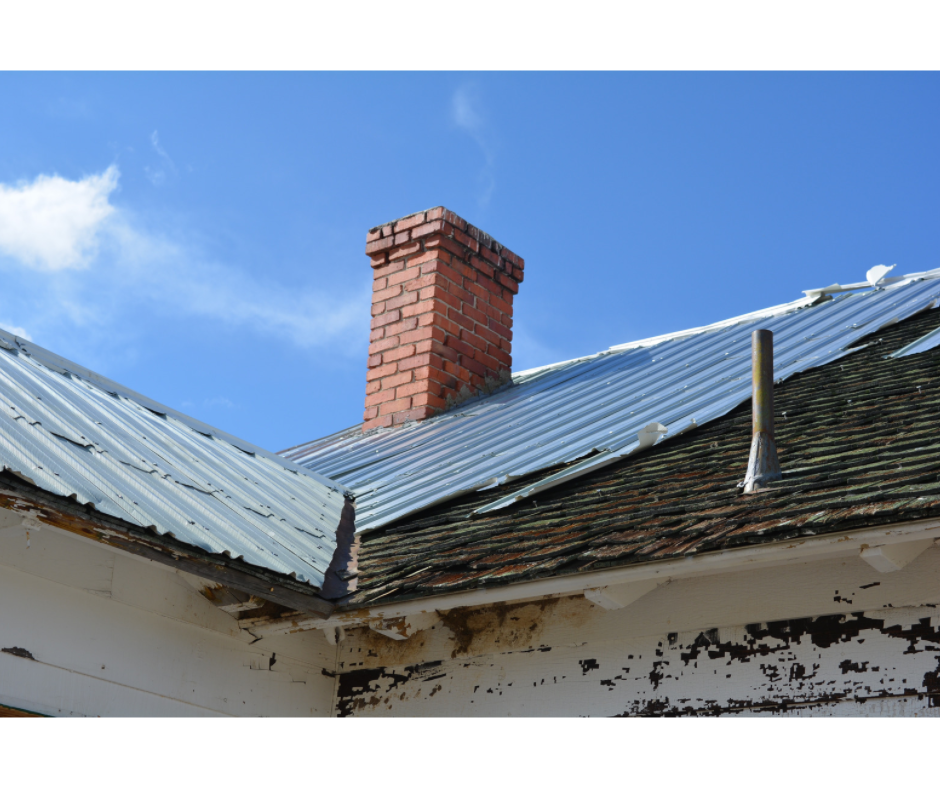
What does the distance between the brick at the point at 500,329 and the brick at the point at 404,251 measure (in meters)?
1.04

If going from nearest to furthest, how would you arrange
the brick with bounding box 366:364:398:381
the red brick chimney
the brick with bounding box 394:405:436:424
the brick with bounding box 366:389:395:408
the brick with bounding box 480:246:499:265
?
1. the brick with bounding box 394:405:436:424
2. the red brick chimney
3. the brick with bounding box 366:389:395:408
4. the brick with bounding box 366:364:398:381
5. the brick with bounding box 480:246:499:265

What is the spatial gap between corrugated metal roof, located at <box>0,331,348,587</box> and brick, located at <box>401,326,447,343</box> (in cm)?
254

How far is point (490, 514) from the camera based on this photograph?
18.2 feet

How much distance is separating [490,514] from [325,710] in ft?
4.39

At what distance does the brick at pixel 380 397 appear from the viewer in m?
9.69

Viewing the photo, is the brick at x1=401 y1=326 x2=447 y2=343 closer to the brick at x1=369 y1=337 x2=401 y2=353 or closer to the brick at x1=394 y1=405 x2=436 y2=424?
the brick at x1=369 y1=337 x2=401 y2=353

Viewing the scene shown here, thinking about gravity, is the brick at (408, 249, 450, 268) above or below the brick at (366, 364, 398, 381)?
above

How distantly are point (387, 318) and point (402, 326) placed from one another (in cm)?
23

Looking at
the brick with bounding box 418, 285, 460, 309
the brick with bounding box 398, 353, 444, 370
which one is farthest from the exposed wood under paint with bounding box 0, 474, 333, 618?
the brick with bounding box 418, 285, 460, 309

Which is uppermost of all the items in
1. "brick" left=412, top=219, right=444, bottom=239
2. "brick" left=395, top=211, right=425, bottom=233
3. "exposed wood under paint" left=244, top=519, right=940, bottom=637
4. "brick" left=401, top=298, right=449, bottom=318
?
"brick" left=395, top=211, right=425, bottom=233

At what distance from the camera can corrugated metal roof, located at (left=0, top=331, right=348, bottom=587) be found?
4410 millimetres

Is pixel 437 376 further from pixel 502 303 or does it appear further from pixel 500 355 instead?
pixel 502 303

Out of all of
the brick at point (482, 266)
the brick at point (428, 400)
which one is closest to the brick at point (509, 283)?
the brick at point (482, 266)

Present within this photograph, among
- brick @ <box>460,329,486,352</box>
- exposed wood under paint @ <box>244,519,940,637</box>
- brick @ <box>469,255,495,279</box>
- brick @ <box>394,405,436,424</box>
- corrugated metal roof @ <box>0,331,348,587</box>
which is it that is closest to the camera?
exposed wood under paint @ <box>244,519,940,637</box>
